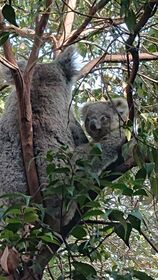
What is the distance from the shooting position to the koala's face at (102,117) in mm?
3301

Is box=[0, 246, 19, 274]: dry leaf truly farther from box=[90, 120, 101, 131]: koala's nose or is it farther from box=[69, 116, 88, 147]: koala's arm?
box=[90, 120, 101, 131]: koala's nose

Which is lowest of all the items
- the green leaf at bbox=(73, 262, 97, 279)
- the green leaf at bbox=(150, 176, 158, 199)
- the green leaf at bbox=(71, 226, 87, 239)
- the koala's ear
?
the green leaf at bbox=(73, 262, 97, 279)

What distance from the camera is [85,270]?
6.19 ft

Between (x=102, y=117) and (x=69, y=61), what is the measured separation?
402mm

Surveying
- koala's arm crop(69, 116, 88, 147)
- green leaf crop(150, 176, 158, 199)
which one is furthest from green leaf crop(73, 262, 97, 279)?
koala's arm crop(69, 116, 88, 147)

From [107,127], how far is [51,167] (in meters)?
1.46

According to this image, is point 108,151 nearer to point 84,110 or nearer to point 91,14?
point 84,110

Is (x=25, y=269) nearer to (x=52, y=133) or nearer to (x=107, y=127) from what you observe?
(x=52, y=133)

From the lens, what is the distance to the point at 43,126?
310 cm

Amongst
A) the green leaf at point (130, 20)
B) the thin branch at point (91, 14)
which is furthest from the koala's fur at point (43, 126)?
the green leaf at point (130, 20)

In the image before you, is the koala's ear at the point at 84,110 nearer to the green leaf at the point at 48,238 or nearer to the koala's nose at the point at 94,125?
the koala's nose at the point at 94,125

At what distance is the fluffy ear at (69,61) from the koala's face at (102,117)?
9.1 inches

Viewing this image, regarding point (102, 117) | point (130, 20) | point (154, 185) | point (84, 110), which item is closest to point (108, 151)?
point (102, 117)

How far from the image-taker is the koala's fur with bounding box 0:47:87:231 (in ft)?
9.80
